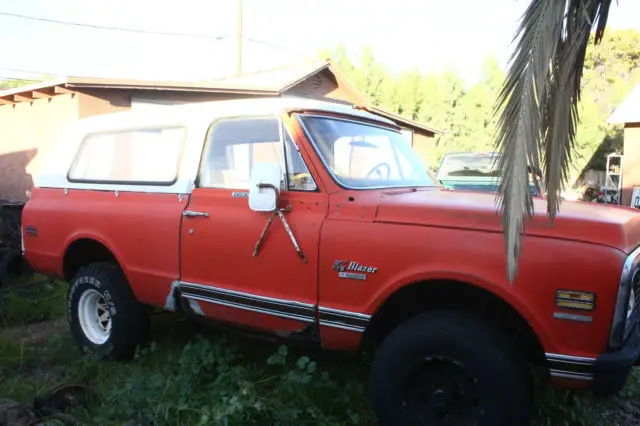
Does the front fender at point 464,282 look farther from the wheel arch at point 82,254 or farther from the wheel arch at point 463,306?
the wheel arch at point 82,254

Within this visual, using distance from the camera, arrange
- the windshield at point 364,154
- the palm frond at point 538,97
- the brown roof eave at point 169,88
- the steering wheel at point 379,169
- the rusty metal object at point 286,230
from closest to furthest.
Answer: the palm frond at point 538,97
the rusty metal object at point 286,230
the windshield at point 364,154
the steering wheel at point 379,169
the brown roof eave at point 169,88

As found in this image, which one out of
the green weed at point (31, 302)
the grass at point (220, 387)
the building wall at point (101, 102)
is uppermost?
the building wall at point (101, 102)

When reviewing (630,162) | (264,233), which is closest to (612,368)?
(264,233)

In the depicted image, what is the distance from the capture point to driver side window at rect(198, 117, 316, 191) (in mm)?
3754

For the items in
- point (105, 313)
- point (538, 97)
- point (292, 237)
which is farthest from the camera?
point (105, 313)

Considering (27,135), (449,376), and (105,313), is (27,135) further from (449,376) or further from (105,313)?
(449,376)

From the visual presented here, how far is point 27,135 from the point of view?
37.3 feet

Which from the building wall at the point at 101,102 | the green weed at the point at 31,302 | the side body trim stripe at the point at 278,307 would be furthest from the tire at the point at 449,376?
the building wall at the point at 101,102

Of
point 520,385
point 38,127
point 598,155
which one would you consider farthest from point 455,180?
point 598,155

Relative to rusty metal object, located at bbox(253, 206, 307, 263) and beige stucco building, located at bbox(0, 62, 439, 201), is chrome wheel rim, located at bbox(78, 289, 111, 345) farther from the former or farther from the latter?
beige stucco building, located at bbox(0, 62, 439, 201)

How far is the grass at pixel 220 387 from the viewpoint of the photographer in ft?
10.4

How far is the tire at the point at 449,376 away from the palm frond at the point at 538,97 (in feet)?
1.49

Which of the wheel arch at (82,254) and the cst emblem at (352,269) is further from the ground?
the cst emblem at (352,269)

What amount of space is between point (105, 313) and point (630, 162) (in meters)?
16.2
